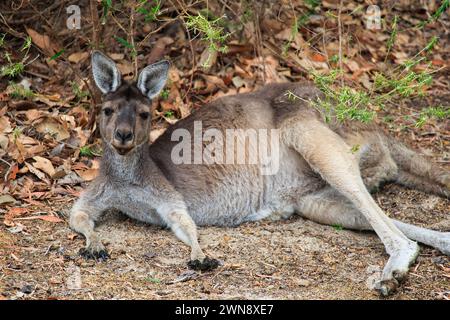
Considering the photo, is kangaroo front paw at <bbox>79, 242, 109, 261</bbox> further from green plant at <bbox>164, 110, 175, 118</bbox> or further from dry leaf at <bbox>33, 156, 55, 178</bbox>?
green plant at <bbox>164, 110, 175, 118</bbox>

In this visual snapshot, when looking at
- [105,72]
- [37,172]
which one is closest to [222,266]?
[105,72]

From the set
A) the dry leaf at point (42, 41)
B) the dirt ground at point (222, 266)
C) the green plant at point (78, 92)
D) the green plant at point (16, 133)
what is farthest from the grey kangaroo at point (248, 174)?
the dry leaf at point (42, 41)

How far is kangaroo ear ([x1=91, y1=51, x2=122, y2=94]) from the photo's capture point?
15.4ft

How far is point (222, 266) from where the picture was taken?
14.1 ft

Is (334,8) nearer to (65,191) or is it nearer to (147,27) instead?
(147,27)

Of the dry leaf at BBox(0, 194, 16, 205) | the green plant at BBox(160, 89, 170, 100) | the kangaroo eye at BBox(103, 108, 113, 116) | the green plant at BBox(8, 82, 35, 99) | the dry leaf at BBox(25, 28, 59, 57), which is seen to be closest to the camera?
the kangaroo eye at BBox(103, 108, 113, 116)

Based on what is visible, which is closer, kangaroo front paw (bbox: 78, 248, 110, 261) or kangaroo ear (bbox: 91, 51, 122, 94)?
kangaroo front paw (bbox: 78, 248, 110, 261)

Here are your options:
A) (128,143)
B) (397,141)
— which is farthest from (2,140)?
(397,141)

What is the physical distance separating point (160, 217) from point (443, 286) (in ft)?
6.35

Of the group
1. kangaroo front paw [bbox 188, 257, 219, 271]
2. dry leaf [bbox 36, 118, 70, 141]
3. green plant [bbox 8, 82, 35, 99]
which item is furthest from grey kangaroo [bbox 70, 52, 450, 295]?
green plant [bbox 8, 82, 35, 99]

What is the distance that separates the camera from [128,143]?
4.51 metres

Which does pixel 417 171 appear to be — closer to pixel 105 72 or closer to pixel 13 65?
pixel 105 72

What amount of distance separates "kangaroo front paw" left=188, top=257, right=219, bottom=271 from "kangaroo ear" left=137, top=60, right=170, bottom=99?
4.25 ft

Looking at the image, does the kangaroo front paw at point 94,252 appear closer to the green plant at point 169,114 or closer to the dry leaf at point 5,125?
the dry leaf at point 5,125
